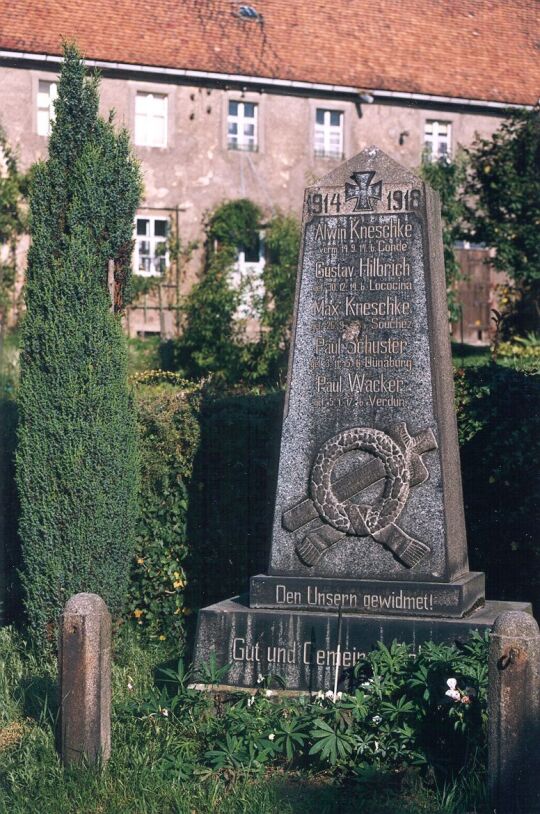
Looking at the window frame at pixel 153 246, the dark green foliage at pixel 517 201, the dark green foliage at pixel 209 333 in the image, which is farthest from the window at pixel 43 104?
the dark green foliage at pixel 517 201

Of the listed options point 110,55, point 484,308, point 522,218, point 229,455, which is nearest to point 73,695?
point 229,455

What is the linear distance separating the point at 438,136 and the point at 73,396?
21392 millimetres

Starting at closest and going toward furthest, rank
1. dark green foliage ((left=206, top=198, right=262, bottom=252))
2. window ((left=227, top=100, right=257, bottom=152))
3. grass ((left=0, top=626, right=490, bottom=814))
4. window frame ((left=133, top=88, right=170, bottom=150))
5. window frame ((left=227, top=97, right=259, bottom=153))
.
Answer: grass ((left=0, top=626, right=490, bottom=814)) → window frame ((left=133, top=88, right=170, bottom=150)) → dark green foliage ((left=206, top=198, right=262, bottom=252)) → window frame ((left=227, top=97, right=259, bottom=153)) → window ((left=227, top=100, right=257, bottom=152))

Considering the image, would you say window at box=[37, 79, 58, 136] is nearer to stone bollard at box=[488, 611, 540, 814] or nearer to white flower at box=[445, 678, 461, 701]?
white flower at box=[445, 678, 461, 701]

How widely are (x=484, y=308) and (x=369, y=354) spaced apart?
71.8 ft

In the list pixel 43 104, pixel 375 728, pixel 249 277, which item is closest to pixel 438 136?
pixel 249 277

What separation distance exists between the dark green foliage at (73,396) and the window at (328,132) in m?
19.2

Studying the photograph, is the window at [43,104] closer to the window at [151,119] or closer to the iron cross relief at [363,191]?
the window at [151,119]

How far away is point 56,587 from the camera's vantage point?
9289mm

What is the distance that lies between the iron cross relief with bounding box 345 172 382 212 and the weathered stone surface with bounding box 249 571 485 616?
215 centimetres

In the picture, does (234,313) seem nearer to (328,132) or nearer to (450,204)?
(450,204)

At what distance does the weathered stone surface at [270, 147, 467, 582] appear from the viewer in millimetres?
7332

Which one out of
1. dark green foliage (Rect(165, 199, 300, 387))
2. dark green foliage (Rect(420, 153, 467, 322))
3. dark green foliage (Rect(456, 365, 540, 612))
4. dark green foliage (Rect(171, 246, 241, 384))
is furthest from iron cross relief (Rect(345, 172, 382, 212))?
dark green foliage (Rect(420, 153, 467, 322))

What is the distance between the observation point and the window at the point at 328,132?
1112 inches
